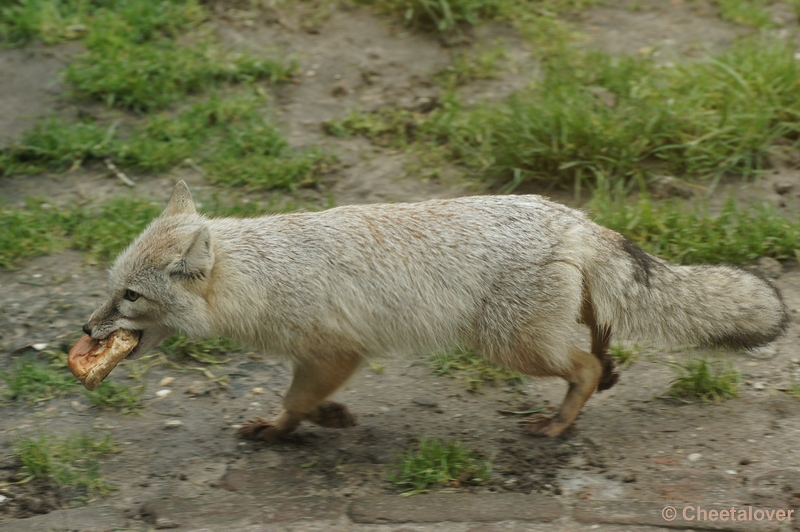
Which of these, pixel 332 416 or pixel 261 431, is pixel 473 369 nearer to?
pixel 332 416

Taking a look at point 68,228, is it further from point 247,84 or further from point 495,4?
point 495,4

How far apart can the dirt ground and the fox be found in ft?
1.00

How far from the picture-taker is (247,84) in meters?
8.06

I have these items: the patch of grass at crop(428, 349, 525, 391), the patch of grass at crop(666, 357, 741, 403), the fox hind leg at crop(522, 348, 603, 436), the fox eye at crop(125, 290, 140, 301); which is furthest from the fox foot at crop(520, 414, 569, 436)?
the fox eye at crop(125, 290, 140, 301)

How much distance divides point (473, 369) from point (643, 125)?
8.74ft

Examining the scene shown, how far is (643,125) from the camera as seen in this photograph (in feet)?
22.2

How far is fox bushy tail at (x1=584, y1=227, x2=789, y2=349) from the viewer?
4566 millimetres

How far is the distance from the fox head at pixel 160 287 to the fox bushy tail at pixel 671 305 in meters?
2.02

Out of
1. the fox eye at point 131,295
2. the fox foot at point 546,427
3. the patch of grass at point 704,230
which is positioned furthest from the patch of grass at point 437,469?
the patch of grass at point 704,230

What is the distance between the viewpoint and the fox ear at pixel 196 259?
14.0 ft

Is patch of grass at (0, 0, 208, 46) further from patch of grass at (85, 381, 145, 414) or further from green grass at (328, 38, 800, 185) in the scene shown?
patch of grass at (85, 381, 145, 414)

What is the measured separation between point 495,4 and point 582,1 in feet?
3.23

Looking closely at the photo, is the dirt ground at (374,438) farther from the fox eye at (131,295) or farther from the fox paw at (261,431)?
the fox eye at (131,295)

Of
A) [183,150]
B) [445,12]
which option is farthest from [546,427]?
[445,12]
